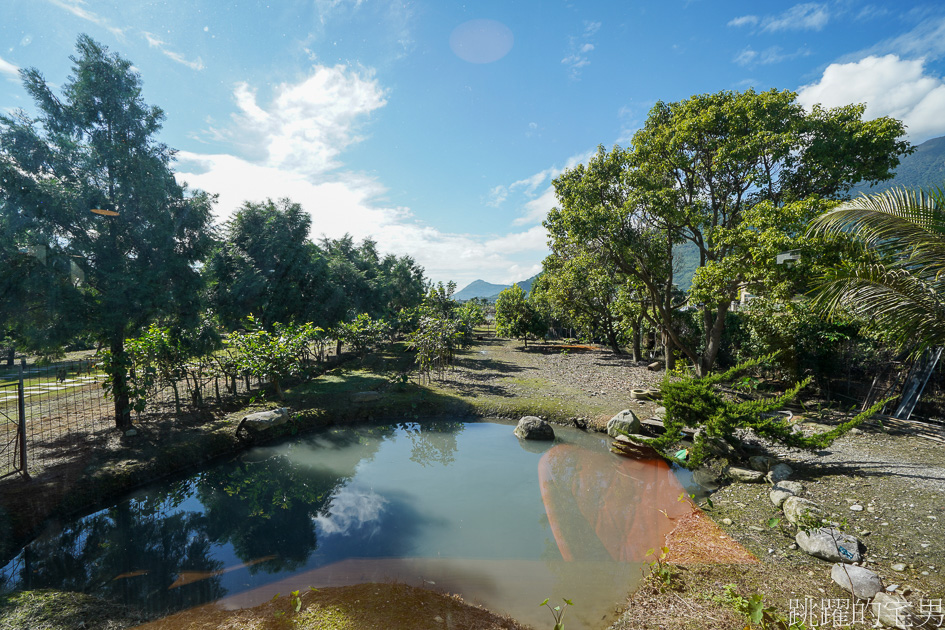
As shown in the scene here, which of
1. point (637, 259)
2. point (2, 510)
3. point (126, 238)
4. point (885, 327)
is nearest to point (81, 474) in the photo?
point (2, 510)

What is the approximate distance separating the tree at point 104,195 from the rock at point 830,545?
Answer: 11419 mm

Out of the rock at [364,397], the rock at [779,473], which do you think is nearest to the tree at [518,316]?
the rock at [364,397]

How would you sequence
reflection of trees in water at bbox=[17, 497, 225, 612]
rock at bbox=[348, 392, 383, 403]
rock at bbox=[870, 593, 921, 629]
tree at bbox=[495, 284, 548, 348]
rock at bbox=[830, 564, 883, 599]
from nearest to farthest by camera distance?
rock at bbox=[870, 593, 921, 629] → rock at bbox=[830, 564, 883, 599] → reflection of trees in water at bbox=[17, 497, 225, 612] → rock at bbox=[348, 392, 383, 403] → tree at bbox=[495, 284, 548, 348]

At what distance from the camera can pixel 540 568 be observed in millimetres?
4789

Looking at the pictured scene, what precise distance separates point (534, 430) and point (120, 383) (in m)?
9.20

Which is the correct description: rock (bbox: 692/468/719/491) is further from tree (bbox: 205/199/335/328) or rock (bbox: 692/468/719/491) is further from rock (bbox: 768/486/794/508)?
tree (bbox: 205/199/335/328)

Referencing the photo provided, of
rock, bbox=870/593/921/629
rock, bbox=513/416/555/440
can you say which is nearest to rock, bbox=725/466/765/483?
rock, bbox=870/593/921/629

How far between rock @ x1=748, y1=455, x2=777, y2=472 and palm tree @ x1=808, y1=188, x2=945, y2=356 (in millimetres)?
2676

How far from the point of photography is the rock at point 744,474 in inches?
250

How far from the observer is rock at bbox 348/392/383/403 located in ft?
36.9

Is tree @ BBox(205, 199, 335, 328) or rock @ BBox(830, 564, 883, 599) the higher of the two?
tree @ BBox(205, 199, 335, 328)

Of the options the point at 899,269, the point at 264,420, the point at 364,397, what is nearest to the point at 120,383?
the point at 264,420

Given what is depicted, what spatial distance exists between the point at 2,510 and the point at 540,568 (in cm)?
735

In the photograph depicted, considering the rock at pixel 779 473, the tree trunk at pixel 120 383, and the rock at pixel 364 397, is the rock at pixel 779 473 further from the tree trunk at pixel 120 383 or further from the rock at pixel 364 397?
the tree trunk at pixel 120 383
